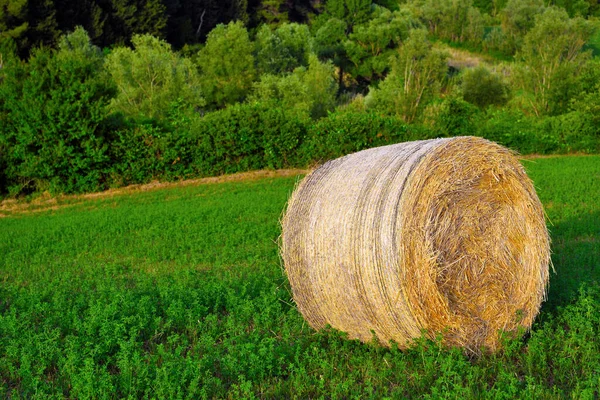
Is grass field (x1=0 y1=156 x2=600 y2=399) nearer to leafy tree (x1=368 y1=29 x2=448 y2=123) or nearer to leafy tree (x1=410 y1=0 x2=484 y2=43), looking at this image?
leafy tree (x1=368 y1=29 x2=448 y2=123)

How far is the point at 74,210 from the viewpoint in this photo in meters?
24.7

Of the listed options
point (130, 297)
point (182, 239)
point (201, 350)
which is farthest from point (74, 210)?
point (201, 350)

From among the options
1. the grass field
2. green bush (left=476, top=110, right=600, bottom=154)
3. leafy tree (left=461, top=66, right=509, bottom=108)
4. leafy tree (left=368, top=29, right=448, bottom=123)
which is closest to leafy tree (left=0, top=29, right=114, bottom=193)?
the grass field

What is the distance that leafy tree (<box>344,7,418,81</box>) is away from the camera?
213 feet

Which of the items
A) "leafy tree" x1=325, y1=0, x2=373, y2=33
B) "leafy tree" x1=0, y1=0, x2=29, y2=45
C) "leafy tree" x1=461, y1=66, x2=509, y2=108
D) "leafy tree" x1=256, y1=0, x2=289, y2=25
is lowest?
"leafy tree" x1=461, y1=66, x2=509, y2=108

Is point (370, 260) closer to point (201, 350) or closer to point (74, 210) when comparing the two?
point (201, 350)

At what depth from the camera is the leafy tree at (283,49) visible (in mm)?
54125

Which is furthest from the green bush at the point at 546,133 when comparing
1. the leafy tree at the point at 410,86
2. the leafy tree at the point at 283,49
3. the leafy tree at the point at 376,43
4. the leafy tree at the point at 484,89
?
the leafy tree at the point at 376,43

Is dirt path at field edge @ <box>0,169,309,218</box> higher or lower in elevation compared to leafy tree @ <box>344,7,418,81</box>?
higher

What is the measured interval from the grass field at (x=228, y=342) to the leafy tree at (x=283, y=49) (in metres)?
40.6

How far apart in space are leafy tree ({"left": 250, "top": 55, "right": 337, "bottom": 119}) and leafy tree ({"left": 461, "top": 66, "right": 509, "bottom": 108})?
9741 mm

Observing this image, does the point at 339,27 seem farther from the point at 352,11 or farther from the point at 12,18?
the point at 12,18

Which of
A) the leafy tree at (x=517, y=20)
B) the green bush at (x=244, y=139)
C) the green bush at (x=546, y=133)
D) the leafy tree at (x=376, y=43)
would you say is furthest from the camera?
the leafy tree at (x=517, y=20)

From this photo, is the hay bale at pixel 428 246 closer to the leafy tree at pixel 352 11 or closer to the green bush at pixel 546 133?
the green bush at pixel 546 133
